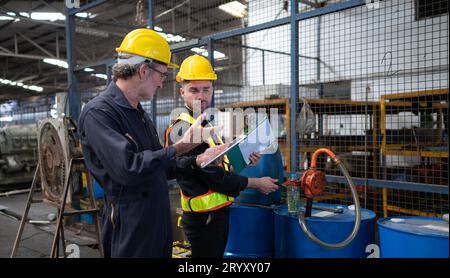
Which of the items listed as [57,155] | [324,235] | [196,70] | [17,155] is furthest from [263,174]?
[17,155]

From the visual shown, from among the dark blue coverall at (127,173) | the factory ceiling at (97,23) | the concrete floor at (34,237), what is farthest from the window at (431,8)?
the concrete floor at (34,237)

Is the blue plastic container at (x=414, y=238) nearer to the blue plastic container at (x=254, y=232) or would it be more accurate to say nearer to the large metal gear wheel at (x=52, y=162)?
the blue plastic container at (x=254, y=232)

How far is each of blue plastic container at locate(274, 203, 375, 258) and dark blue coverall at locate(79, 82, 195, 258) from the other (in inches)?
34.4

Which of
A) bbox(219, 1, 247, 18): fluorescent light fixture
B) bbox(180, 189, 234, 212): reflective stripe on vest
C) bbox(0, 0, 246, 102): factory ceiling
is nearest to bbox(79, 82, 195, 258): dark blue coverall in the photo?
bbox(180, 189, 234, 212): reflective stripe on vest

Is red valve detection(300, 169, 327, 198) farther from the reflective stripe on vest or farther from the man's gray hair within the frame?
the man's gray hair

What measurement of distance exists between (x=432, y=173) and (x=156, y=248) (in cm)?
405

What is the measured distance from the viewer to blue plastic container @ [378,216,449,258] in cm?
181

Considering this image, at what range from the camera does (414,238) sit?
1.88 meters

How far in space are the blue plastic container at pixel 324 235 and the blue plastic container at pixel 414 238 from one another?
252mm

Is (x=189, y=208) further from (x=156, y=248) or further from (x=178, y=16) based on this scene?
(x=178, y=16)

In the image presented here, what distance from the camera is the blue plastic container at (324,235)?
2328 mm

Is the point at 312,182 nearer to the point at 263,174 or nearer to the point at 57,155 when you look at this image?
the point at 263,174
